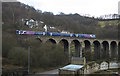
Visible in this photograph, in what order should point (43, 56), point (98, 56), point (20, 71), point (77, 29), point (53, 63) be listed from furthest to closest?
1. point (77, 29)
2. point (98, 56)
3. point (53, 63)
4. point (43, 56)
5. point (20, 71)

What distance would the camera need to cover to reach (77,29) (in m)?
78.4

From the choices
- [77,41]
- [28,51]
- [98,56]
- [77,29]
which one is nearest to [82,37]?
[77,41]

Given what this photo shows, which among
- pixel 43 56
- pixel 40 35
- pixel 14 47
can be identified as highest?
pixel 40 35

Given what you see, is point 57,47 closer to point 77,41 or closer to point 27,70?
point 27,70

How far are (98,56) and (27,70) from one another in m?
32.3

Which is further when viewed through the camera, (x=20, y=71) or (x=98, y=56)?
(x=98, y=56)

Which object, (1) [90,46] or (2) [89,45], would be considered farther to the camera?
(2) [89,45]

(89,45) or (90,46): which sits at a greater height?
(89,45)

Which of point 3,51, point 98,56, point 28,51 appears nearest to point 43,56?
point 28,51

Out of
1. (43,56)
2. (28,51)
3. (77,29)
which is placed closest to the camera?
(28,51)

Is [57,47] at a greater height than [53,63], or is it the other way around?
[57,47]

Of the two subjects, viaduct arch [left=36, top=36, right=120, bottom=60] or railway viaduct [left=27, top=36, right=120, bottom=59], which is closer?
railway viaduct [left=27, top=36, right=120, bottom=59]

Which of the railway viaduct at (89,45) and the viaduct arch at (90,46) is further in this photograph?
the viaduct arch at (90,46)

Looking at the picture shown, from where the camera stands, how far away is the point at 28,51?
2398 cm
